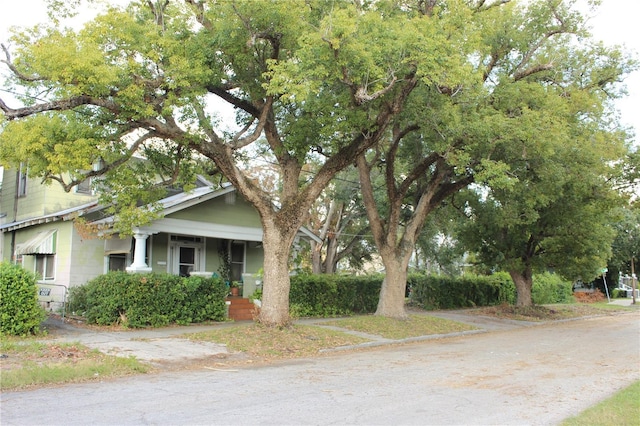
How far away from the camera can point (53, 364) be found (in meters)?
9.62

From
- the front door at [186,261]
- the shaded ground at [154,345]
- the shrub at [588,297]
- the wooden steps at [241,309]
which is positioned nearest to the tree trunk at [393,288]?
the shaded ground at [154,345]

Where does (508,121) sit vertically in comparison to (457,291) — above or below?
above

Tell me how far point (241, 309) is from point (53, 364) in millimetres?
9775

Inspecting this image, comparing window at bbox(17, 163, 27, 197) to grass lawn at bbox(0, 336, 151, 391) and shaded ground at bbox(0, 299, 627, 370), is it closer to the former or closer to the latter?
shaded ground at bbox(0, 299, 627, 370)

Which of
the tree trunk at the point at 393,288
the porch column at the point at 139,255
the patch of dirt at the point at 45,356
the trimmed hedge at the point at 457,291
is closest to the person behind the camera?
the patch of dirt at the point at 45,356

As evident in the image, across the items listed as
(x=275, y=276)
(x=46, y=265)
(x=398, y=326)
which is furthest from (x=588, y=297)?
(x=46, y=265)

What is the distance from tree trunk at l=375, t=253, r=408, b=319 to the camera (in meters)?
18.2

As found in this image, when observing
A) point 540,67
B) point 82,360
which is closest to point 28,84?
point 82,360

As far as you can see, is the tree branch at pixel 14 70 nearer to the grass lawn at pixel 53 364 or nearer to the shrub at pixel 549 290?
the grass lawn at pixel 53 364

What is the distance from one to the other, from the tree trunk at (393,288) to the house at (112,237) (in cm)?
490

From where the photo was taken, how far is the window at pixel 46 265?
19.5 meters

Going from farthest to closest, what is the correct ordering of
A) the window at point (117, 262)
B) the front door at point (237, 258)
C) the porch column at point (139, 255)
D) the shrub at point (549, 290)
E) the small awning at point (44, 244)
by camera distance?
1. the shrub at point (549, 290)
2. the front door at point (237, 258)
3. the window at point (117, 262)
4. the small awning at point (44, 244)
5. the porch column at point (139, 255)

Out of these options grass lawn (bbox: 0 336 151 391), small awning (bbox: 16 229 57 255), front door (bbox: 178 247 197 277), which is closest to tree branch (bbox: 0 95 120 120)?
grass lawn (bbox: 0 336 151 391)

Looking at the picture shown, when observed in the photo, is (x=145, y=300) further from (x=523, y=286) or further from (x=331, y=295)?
(x=523, y=286)
